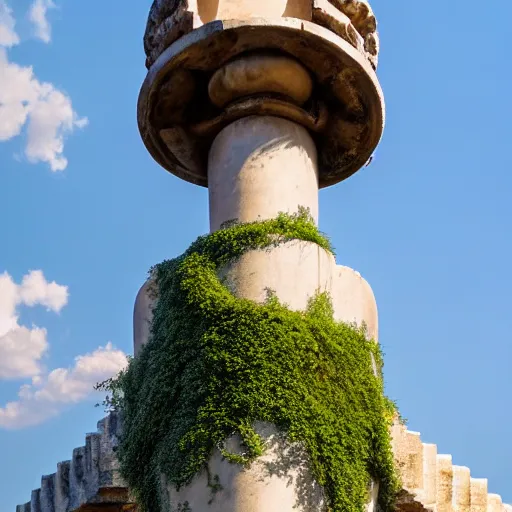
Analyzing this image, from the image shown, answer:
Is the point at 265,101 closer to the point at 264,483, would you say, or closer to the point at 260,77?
the point at 260,77

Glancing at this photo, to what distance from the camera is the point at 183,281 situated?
30.9 ft

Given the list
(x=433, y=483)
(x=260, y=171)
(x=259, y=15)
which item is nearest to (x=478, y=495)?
(x=433, y=483)

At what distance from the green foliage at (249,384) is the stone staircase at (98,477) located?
10.8 ft

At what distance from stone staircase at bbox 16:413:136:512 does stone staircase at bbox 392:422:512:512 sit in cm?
403

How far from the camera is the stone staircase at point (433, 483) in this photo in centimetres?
958

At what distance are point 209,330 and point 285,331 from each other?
0.69 metres

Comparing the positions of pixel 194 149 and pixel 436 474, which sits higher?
pixel 194 149

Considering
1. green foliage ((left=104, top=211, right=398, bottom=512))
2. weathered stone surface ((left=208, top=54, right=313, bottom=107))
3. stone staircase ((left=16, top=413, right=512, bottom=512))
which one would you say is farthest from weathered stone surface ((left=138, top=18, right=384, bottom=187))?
stone staircase ((left=16, top=413, right=512, bottom=512))

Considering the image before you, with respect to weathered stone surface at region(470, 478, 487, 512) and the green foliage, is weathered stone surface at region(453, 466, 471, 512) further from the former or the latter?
the green foliage

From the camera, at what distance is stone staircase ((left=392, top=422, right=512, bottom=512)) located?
9.58 meters

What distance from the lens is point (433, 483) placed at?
1024cm

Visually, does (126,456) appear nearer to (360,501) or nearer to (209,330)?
(209,330)

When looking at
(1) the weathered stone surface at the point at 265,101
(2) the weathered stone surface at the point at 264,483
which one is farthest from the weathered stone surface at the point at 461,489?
(1) the weathered stone surface at the point at 265,101

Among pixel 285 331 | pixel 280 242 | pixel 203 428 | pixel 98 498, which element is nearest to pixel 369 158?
pixel 280 242
